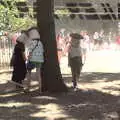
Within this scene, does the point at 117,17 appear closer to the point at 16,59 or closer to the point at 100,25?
the point at 100,25

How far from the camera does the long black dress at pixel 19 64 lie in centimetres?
1342

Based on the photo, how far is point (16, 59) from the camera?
13609mm

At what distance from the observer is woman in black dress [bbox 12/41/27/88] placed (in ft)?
44.0

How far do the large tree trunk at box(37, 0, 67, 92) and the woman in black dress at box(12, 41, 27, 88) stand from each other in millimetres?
964

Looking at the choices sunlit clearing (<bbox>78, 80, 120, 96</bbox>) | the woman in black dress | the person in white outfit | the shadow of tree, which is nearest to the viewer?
the shadow of tree

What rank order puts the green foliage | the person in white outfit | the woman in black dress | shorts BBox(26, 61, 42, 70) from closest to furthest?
1. the person in white outfit
2. shorts BBox(26, 61, 42, 70)
3. the woman in black dress
4. the green foliage

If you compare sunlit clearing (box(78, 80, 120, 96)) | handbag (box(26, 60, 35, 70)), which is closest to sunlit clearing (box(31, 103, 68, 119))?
handbag (box(26, 60, 35, 70))

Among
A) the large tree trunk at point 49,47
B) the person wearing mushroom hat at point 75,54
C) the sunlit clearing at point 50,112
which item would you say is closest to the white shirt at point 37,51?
the large tree trunk at point 49,47

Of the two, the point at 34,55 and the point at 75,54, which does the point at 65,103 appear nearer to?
the point at 34,55

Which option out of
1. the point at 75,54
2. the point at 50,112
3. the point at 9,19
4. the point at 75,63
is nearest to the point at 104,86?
the point at 75,63

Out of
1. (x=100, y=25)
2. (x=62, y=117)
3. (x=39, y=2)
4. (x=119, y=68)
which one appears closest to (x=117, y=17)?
(x=100, y=25)

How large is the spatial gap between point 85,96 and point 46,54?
135 centimetres

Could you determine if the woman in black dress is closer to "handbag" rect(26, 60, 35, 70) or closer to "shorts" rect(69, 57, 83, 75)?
"handbag" rect(26, 60, 35, 70)

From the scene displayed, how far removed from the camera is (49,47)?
12625mm
